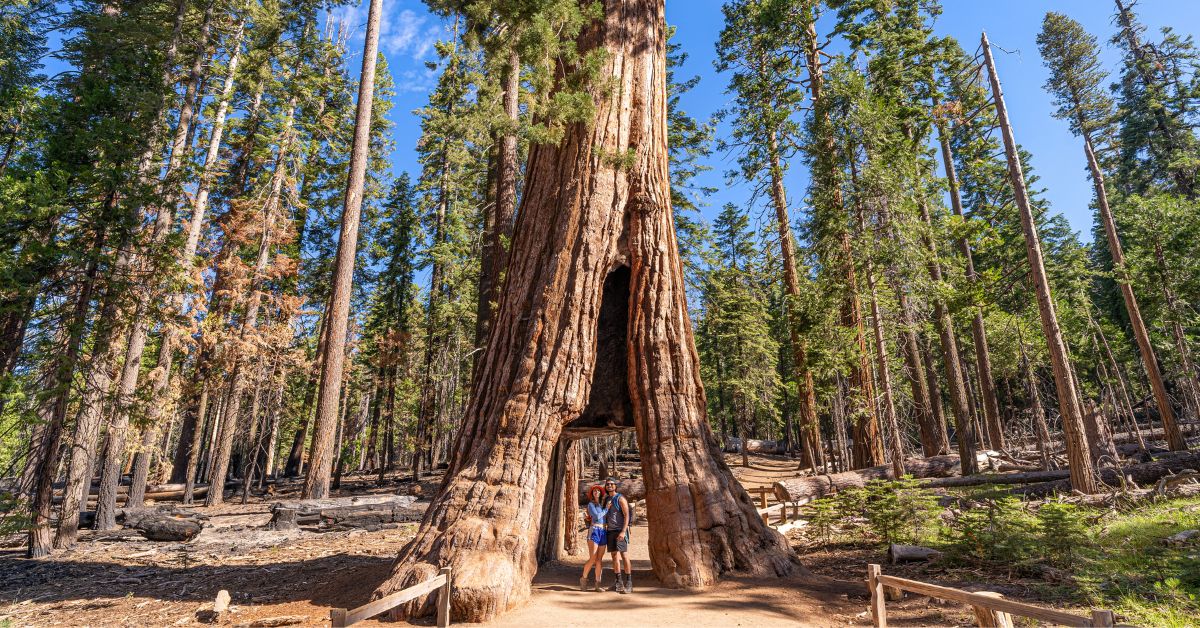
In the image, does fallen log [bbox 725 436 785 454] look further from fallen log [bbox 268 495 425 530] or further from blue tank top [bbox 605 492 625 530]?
blue tank top [bbox 605 492 625 530]

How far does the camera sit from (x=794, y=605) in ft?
21.6

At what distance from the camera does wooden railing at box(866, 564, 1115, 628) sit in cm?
345

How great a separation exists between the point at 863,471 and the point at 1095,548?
8853mm

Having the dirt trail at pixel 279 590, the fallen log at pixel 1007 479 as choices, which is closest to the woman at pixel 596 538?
the dirt trail at pixel 279 590

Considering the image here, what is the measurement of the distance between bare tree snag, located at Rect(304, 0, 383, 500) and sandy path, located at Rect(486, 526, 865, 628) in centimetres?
794

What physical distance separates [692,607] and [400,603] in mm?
3553

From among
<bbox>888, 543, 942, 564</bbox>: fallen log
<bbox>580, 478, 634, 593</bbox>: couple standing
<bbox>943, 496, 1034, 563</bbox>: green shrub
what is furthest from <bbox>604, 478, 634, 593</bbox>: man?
<bbox>943, 496, 1034, 563</bbox>: green shrub

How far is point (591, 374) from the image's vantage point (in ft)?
26.9

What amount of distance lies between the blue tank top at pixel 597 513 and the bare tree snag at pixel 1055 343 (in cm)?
938

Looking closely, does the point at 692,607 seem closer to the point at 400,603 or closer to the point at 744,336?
the point at 400,603

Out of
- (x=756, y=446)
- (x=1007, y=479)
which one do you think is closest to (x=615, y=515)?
(x=1007, y=479)

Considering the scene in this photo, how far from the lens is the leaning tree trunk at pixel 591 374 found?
22.4 ft

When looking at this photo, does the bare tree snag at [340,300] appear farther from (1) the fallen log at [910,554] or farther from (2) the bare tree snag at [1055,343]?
(2) the bare tree snag at [1055,343]

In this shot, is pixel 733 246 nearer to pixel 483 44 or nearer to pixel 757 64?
pixel 757 64
